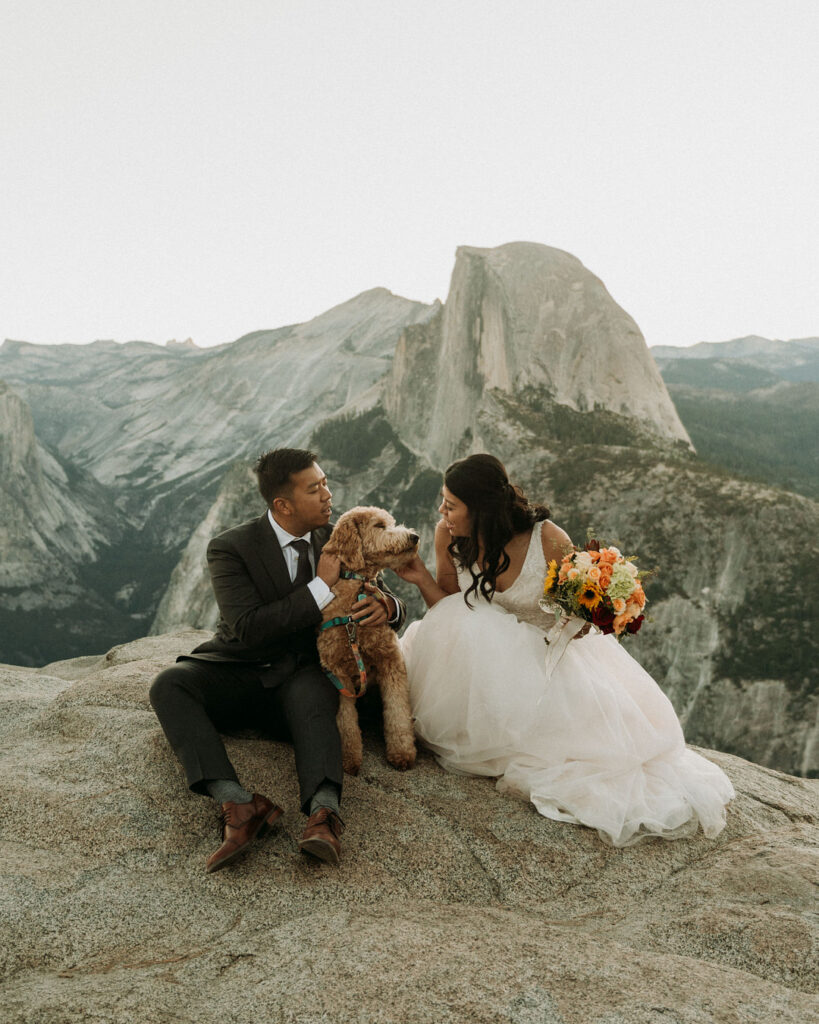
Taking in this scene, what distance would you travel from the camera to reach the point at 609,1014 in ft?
9.11

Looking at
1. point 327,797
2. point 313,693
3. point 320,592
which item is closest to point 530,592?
point 320,592

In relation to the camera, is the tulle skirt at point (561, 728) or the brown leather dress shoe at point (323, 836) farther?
the tulle skirt at point (561, 728)

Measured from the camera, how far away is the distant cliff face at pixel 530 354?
5847cm

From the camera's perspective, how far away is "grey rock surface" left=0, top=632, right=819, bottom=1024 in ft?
9.46

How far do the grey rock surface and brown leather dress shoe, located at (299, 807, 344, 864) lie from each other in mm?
156

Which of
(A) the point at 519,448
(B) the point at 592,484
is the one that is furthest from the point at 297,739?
(A) the point at 519,448

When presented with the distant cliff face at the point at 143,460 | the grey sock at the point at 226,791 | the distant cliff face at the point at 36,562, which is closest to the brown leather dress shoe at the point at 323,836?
the grey sock at the point at 226,791

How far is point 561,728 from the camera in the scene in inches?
206

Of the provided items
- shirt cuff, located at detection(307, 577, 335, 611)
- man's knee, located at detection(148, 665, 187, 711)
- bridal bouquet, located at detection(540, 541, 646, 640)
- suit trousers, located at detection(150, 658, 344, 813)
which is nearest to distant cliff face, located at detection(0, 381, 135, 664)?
suit trousers, located at detection(150, 658, 344, 813)

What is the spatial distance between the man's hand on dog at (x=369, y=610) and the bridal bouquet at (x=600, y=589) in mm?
1264

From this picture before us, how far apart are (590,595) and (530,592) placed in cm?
76

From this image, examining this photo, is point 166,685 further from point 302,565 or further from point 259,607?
point 302,565

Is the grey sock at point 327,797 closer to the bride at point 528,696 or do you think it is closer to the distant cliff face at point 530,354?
the bride at point 528,696

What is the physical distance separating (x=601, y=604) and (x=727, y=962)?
221 cm
